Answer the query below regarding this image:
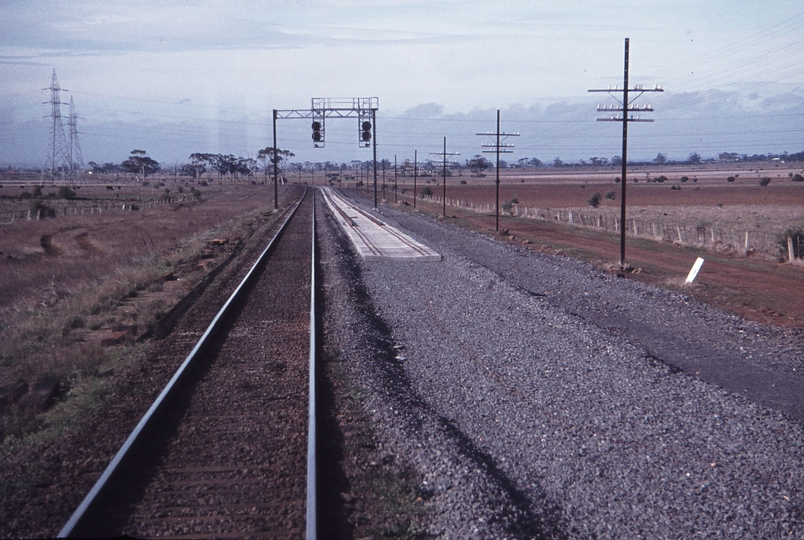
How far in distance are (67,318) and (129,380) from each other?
5.95 metres

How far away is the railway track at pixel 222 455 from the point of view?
18.6 ft

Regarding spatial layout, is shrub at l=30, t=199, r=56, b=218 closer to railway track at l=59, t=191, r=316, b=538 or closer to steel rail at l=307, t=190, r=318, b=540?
railway track at l=59, t=191, r=316, b=538

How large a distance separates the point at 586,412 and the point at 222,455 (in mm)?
4376

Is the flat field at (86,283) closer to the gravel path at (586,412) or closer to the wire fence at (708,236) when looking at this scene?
the gravel path at (586,412)

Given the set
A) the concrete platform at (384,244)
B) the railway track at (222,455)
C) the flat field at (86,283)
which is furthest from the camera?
the concrete platform at (384,244)

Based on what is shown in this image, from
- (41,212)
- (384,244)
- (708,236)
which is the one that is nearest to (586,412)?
(384,244)

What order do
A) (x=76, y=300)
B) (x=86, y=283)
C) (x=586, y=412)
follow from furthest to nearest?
(x=86, y=283)
(x=76, y=300)
(x=586, y=412)

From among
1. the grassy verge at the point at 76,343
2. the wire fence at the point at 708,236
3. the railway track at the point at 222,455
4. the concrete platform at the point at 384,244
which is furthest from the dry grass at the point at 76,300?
the wire fence at the point at 708,236

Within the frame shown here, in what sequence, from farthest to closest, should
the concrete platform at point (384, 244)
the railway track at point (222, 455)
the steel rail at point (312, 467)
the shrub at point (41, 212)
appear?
the shrub at point (41, 212), the concrete platform at point (384, 244), the railway track at point (222, 455), the steel rail at point (312, 467)

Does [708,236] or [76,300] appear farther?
[708,236]

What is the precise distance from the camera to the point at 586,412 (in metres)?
8.71

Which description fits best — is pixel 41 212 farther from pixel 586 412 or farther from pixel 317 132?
pixel 586 412

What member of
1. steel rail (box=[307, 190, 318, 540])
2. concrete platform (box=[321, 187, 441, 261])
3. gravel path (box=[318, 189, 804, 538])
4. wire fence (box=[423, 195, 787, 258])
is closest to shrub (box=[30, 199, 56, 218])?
concrete platform (box=[321, 187, 441, 261])

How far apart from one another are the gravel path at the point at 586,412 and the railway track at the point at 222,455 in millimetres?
1058
